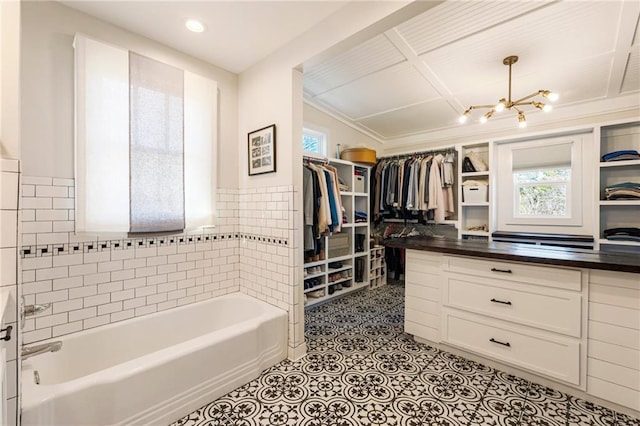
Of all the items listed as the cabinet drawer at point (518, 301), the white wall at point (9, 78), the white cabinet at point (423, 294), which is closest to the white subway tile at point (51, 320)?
the white wall at point (9, 78)

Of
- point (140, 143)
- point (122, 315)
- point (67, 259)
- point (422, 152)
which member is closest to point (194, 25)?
point (140, 143)

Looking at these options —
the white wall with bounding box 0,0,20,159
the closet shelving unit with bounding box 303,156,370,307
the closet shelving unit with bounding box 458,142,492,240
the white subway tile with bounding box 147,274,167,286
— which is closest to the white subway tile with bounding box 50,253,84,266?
the white subway tile with bounding box 147,274,167,286

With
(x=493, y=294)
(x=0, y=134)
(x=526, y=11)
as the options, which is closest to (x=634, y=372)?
(x=493, y=294)

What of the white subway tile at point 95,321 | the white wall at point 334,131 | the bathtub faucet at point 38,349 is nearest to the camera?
the bathtub faucet at point 38,349

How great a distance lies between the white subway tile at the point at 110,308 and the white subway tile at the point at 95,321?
3 cm

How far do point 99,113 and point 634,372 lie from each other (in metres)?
3.49

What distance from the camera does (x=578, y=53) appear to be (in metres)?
2.20

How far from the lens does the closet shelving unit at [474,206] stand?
3.53 metres

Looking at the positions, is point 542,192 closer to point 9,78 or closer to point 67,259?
point 9,78

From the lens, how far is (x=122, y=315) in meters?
1.97

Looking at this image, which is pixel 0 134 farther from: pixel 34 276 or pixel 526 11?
pixel 526 11

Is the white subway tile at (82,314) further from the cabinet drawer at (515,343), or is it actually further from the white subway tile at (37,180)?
the cabinet drawer at (515,343)

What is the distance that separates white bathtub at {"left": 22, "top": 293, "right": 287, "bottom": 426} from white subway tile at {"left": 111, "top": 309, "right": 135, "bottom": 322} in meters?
0.05

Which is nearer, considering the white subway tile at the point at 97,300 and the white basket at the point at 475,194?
the white subway tile at the point at 97,300
